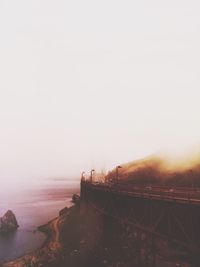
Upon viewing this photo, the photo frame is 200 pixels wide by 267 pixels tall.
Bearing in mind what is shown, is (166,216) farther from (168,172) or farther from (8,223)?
(8,223)

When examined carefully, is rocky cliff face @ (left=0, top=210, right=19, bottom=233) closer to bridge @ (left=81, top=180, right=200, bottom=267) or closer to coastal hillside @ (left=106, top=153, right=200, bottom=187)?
coastal hillside @ (left=106, top=153, right=200, bottom=187)

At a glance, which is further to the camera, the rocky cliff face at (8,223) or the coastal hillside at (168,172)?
the rocky cliff face at (8,223)

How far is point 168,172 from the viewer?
49.4 meters

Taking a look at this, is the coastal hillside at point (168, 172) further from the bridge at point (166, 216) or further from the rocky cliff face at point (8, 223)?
the rocky cliff face at point (8, 223)

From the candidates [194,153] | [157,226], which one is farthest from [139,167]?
[157,226]

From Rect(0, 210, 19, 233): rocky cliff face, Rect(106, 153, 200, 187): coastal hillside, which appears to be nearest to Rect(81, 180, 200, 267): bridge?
Rect(106, 153, 200, 187): coastal hillside

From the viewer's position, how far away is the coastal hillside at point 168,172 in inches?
1715

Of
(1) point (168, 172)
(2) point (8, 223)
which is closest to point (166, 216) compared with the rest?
(1) point (168, 172)

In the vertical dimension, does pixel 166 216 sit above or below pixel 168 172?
below

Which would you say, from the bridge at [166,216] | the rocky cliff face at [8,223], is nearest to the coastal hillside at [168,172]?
the bridge at [166,216]

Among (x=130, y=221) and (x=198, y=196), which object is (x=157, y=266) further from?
(x=198, y=196)

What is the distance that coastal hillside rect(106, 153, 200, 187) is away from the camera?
43562 mm

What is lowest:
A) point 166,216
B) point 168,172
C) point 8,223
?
point 8,223

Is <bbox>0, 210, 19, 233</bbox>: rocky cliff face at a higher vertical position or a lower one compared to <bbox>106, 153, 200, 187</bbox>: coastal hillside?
lower
